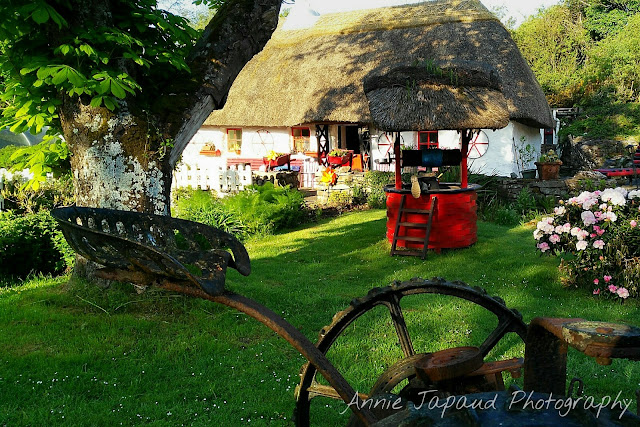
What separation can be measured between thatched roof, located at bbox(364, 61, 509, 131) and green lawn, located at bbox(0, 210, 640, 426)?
8.04 feet

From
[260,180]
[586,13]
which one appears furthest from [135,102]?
[586,13]

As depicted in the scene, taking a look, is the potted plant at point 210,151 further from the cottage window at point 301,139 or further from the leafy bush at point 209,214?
the leafy bush at point 209,214

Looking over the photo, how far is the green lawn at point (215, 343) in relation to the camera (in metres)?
3.96

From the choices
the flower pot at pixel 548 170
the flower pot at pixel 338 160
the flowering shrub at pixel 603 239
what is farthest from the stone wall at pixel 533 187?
the flowering shrub at pixel 603 239

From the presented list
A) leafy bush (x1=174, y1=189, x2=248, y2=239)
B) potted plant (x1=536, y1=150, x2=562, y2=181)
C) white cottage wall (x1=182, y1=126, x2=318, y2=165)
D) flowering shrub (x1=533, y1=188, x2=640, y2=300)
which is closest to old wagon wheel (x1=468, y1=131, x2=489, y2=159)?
potted plant (x1=536, y1=150, x2=562, y2=181)

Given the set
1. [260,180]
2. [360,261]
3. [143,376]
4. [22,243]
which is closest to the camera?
[143,376]

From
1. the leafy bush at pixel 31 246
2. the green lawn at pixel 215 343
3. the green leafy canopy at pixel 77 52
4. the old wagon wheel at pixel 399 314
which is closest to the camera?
the old wagon wheel at pixel 399 314

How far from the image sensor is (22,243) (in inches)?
311

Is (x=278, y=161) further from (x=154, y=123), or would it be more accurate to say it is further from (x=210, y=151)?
(x=154, y=123)

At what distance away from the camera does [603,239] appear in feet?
21.5

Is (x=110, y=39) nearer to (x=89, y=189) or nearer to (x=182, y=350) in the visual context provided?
(x=89, y=189)

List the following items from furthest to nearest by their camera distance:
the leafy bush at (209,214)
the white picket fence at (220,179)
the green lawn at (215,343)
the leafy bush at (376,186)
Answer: the white picket fence at (220,179), the leafy bush at (376,186), the leafy bush at (209,214), the green lawn at (215,343)

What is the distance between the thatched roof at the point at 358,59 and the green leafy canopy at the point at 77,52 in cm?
1092

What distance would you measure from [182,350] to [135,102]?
2.65 m
